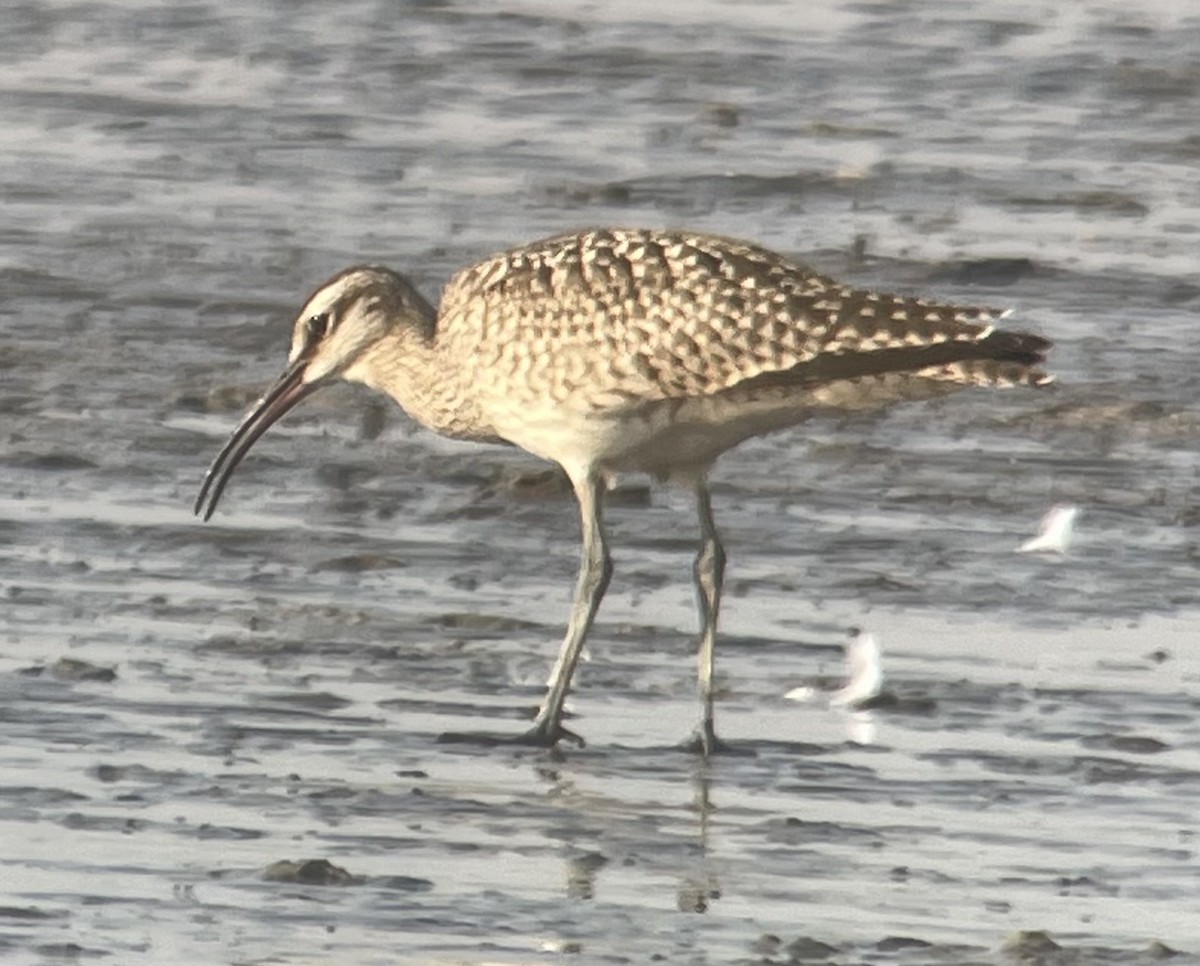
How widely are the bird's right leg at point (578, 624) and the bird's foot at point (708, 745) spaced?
0.24 metres

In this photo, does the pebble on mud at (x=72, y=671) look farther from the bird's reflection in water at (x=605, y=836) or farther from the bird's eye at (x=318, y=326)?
the bird's eye at (x=318, y=326)

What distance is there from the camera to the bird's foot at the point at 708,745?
8.56 metres

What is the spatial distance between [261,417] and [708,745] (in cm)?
200

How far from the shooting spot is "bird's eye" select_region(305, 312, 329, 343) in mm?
9930

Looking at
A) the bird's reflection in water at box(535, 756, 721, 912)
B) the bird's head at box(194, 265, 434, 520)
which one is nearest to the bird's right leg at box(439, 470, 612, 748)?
the bird's reflection in water at box(535, 756, 721, 912)

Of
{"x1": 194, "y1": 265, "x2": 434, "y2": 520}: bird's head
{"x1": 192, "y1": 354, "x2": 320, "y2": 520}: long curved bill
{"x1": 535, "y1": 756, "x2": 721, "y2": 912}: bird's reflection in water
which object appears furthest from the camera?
{"x1": 192, "y1": 354, "x2": 320, "y2": 520}: long curved bill

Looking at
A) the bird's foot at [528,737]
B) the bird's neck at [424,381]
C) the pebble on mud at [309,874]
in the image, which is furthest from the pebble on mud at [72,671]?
the pebble on mud at [309,874]

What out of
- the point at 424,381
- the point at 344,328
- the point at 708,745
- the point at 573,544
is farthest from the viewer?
the point at 573,544

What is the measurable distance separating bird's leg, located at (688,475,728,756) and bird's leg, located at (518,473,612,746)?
221 mm

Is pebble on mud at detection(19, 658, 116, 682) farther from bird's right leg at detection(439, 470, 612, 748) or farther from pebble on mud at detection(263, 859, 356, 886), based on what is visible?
pebble on mud at detection(263, 859, 356, 886)

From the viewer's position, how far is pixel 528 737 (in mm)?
8617

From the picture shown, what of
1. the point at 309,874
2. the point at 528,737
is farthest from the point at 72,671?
the point at 309,874

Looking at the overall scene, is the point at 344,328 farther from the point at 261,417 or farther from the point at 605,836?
the point at 605,836

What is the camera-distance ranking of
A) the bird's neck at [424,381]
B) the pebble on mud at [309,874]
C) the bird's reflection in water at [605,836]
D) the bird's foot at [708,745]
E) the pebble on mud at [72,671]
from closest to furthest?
the pebble on mud at [309,874] → the bird's reflection in water at [605,836] → the bird's foot at [708,745] → the pebble on mud at [72,671] → the bird's neck at [424,381]
